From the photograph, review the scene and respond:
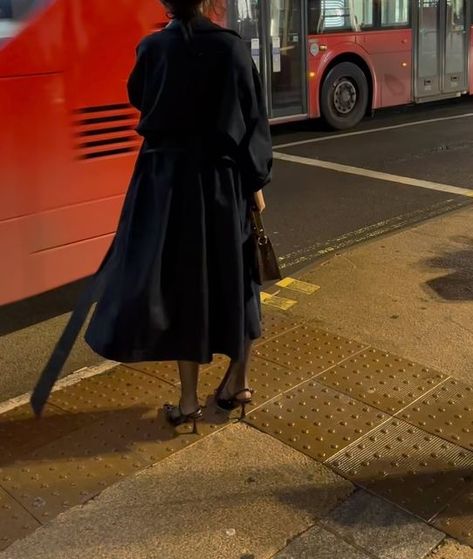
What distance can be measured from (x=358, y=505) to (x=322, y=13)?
972 cm

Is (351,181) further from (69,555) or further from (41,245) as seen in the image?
(69,555)

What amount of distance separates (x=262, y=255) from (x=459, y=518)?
4.10 ft

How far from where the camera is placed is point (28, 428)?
11.5 feet

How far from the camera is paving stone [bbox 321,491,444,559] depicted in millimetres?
2691

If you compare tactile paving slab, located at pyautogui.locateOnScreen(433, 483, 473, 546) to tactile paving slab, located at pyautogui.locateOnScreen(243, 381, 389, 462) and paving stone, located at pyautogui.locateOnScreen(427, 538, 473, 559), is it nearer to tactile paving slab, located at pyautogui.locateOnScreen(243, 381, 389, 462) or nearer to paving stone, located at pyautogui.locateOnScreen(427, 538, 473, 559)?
paving stone, located at pyautogui.locateOnScreen(427, 538, 473, 559)

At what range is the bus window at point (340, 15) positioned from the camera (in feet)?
37.2

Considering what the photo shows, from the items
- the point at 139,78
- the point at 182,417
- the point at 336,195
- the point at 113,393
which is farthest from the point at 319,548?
the point at 336,195

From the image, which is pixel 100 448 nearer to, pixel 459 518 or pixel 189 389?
pixel 189 389

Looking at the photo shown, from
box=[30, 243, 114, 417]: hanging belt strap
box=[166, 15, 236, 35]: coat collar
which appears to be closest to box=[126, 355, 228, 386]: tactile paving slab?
box=[30, 243, 114, 417]: hanging belt strap

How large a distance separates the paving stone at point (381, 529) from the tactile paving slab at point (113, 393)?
3.79 ft

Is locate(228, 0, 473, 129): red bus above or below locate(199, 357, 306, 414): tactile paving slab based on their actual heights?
above

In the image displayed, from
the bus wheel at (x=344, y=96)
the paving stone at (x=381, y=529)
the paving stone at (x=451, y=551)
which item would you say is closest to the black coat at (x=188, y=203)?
the paving stone at (x=381, y=529)

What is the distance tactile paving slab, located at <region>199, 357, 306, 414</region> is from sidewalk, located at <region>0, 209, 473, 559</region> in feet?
0.03

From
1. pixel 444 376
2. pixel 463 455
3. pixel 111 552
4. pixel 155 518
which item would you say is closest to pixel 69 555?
pixel 111 552
